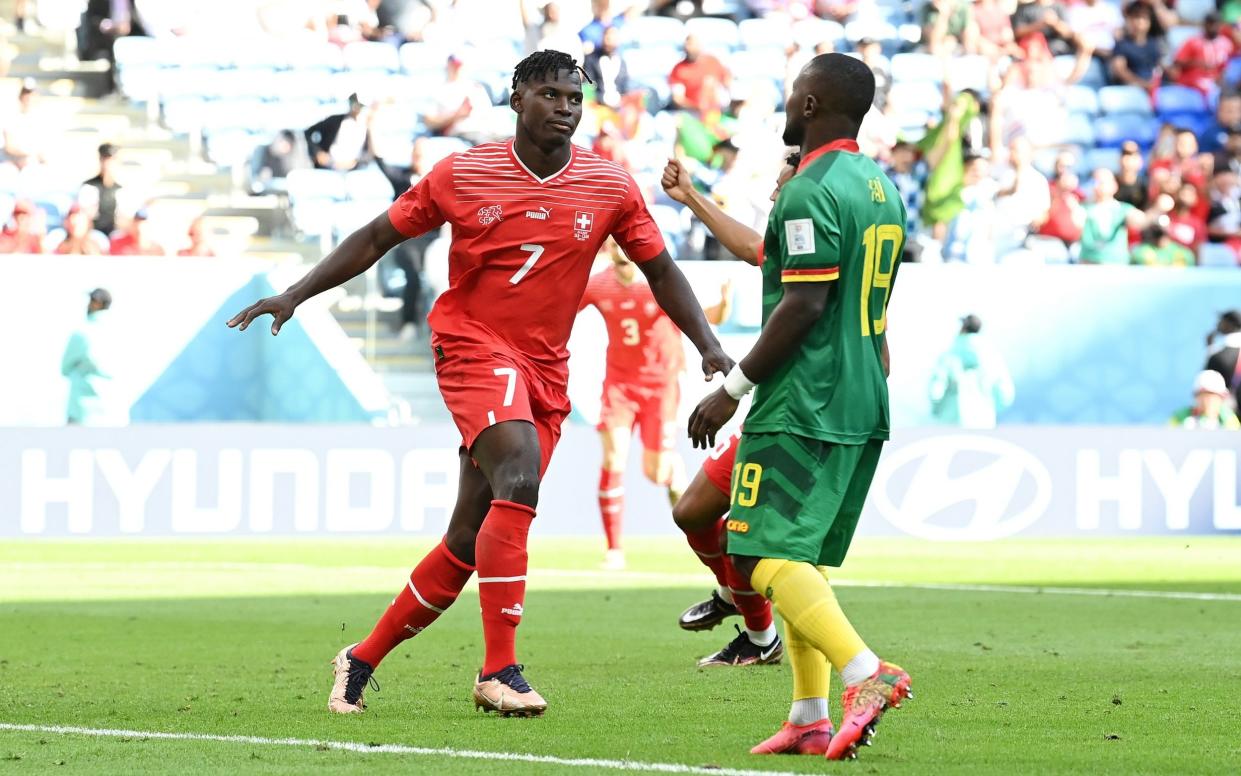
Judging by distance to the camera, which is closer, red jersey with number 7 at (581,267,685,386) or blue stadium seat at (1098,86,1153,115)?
red jersey with number 7 at (581,267,685,386)

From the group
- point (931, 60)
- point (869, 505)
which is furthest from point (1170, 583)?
point (931, 60)

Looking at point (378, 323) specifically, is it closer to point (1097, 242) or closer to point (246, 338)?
point (246, 338)

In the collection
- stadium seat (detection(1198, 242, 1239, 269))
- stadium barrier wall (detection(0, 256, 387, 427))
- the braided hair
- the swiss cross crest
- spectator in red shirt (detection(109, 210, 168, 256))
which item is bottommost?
stadium barrier wall (detection(0, 256, 387, 427))

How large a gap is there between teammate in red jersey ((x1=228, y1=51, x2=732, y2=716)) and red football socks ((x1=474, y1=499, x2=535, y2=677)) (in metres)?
0.06

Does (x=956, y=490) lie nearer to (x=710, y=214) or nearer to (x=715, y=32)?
(x=715, y=32)

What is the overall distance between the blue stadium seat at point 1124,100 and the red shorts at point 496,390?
19.7 m

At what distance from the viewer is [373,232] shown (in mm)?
7047

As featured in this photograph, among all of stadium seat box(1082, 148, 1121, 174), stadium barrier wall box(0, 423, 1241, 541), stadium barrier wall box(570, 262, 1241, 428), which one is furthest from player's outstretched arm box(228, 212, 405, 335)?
stadium seat box(1082, 148, 1121, 174)

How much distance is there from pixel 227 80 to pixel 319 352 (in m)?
5.63

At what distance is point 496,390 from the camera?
270 inches

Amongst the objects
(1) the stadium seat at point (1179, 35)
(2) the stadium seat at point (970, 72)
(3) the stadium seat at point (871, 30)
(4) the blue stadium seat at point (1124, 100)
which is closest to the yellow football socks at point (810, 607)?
(2) the stadium seat at point (970, 72)

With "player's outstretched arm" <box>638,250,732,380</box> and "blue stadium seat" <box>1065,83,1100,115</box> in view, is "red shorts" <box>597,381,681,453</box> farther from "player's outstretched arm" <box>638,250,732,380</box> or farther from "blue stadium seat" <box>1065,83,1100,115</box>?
"blue stadium seat" <box>1065,83,1100,115</box>

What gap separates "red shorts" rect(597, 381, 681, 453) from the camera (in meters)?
15.8

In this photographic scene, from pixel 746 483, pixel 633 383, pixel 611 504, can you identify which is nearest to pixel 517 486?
pixel 746 483
